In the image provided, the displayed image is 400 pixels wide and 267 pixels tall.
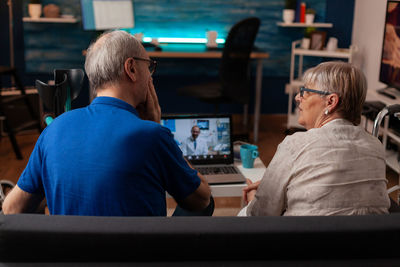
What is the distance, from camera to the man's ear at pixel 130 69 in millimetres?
1449

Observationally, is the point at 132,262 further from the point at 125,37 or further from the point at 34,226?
the point at 125,37

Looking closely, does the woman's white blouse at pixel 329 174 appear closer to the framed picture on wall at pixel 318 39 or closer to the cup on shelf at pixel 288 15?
the framed picture on wall at pixel 318 39

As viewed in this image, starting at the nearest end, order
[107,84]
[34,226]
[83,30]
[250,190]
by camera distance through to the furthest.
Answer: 1. [34,226]
2. [107,84]
3. [250,190]
4. [83,30]

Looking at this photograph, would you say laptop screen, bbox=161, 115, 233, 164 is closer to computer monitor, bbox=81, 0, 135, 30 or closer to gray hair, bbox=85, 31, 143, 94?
gray hair, bbox=85, 31, 143, 94

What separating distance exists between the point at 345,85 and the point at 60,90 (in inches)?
41.7

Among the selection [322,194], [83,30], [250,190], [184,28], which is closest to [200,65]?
[184,28]

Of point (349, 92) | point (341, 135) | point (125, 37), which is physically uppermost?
point (125, 37)

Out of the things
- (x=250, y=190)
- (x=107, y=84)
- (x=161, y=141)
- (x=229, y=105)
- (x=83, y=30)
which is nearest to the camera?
(x=161, y=141)

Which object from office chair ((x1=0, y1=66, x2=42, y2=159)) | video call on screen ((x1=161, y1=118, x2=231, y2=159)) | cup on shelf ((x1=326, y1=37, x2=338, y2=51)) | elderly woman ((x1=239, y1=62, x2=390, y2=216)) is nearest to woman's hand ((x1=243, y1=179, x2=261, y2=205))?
elderly woman ((x1=239, y1=62, x2=390, y2=216))

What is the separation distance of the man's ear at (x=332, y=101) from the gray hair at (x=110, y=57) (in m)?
0.62

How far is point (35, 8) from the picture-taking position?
16.9 ft

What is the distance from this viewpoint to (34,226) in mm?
1187

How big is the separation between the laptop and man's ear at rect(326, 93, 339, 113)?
887 millimetres

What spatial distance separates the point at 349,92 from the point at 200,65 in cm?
418
